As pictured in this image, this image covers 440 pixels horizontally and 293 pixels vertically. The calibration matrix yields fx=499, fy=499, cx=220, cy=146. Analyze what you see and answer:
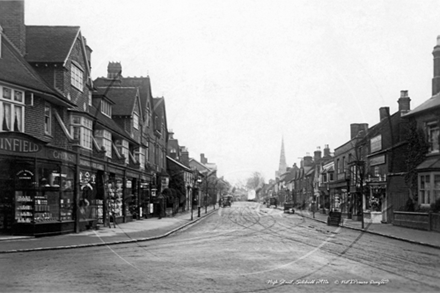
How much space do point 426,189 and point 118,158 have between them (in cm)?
2166

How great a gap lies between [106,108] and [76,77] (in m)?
8.40

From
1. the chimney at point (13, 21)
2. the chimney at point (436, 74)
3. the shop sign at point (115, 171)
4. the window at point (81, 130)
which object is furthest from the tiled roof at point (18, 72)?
the chimney at point (436, 74)

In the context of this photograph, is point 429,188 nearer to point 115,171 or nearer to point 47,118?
point 115,171

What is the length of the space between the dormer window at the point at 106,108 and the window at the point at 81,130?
6225 millimetres

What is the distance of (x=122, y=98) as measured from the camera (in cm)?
4253

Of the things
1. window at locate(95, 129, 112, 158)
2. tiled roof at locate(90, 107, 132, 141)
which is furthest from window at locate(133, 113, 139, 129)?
window at locate(95, 129, 112, 158)

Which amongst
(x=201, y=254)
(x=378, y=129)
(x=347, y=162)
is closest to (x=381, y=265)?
(x=201, y=254)

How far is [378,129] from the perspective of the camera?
143 feet

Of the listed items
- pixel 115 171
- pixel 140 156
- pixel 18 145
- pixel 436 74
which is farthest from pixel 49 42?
pixel 436 74

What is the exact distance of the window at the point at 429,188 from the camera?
107 ft

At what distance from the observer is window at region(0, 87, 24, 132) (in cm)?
2231

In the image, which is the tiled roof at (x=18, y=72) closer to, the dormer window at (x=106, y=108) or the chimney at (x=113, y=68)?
the dormer window at (x=106, y=108)

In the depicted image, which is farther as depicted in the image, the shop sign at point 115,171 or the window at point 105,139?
the shop sign at point 115,171

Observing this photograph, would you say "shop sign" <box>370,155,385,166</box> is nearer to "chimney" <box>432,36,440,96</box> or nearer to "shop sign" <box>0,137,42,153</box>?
"chimney" <box>432,36,440,96</box>
